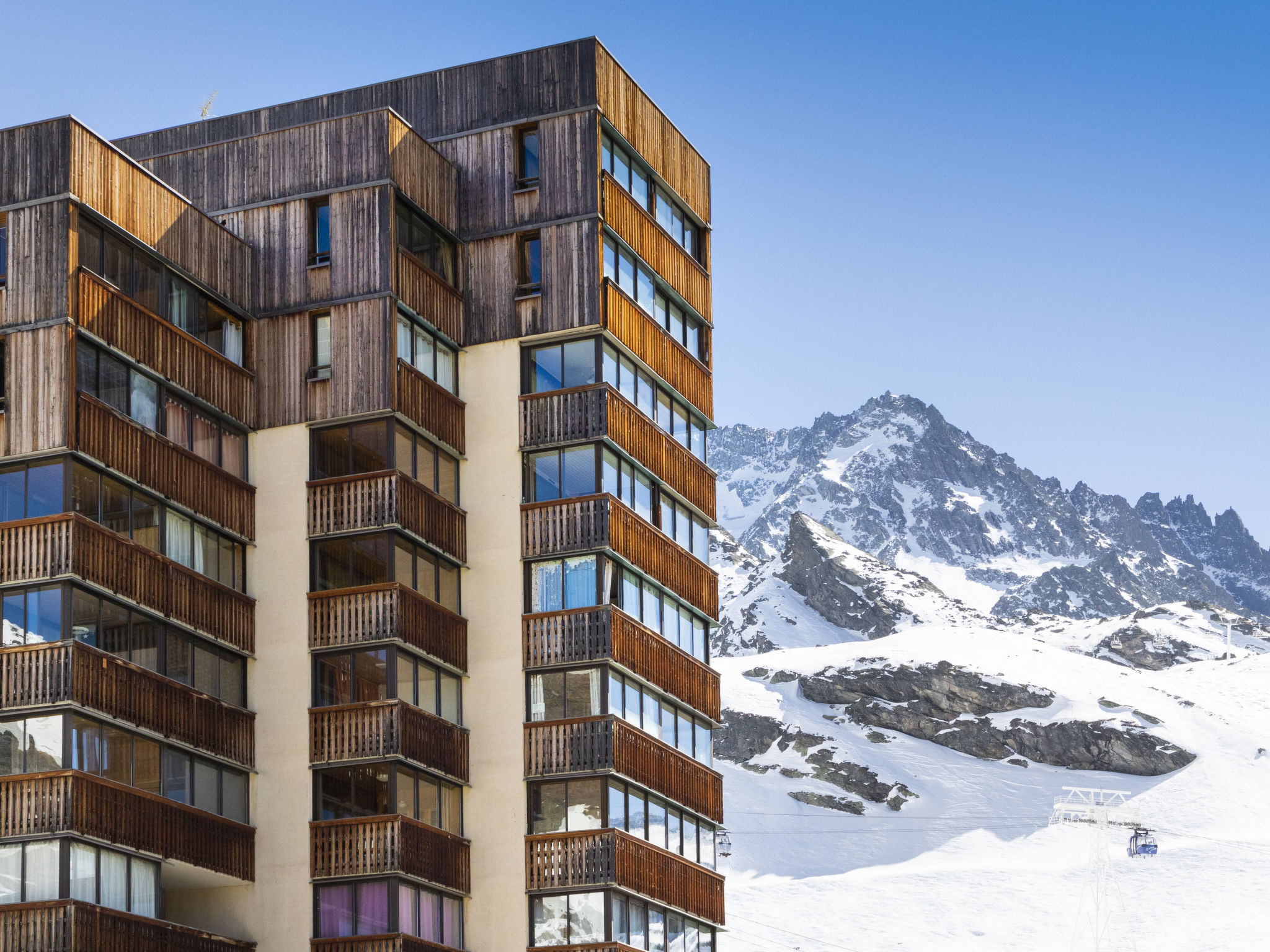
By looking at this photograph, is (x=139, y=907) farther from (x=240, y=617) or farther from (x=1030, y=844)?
(x=1030, y=844)

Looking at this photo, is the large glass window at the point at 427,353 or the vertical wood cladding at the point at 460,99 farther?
the vertical wood cladding at the point at 460,99

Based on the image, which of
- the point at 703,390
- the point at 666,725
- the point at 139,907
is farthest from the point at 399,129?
the point at 139,907

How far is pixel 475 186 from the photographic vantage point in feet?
188

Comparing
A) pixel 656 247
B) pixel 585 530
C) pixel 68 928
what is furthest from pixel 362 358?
pixel 68 928

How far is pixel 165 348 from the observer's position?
51.2 meters

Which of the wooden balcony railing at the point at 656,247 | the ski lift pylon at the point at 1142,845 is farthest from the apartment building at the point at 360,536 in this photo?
the ski lift pylon at the point at 1142,845

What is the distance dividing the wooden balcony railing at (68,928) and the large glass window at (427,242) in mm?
18909

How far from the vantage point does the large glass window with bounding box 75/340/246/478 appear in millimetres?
48625

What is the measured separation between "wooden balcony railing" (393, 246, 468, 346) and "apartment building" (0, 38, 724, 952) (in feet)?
0.37

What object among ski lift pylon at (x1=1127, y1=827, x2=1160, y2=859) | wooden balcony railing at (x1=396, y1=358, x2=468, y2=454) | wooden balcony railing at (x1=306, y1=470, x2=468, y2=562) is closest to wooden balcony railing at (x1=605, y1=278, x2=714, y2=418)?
wooden balcony railing at (x1=396, y1=358, x2=468, y2=454)

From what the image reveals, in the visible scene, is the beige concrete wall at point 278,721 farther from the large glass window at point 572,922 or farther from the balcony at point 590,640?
the balcony at point 590,640

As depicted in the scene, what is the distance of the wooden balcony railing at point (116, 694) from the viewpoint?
4603 cm

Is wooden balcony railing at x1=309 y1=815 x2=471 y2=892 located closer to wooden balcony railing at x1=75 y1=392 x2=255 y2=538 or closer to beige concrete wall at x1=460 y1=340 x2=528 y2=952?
beige concrete wall at x1=460 y1=340 x2=528 y2=952

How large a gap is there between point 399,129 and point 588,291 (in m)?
6.59
